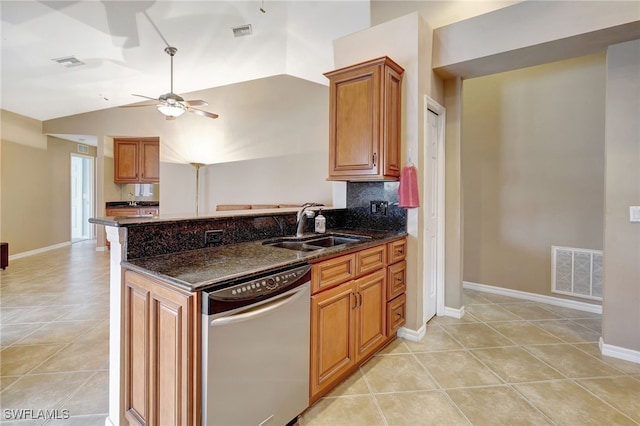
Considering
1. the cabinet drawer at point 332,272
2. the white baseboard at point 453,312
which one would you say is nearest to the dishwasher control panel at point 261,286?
the cabinet drawer at point 332,272

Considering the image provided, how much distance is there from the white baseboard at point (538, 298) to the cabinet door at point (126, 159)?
24.5ft

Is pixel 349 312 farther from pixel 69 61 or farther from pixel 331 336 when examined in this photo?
pixel 69 61

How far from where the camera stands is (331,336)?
6.14 feet

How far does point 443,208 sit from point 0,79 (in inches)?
240

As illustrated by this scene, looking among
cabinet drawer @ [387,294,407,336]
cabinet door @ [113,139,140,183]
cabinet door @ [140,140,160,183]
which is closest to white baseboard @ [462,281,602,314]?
cabinet drawer @ [387,294,407,336]

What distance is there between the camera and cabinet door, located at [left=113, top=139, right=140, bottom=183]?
7.27 m

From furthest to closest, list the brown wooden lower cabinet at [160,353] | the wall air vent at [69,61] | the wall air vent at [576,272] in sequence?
the wall air vent at [69,61] → the wall air vent at [576,272] → the brown wooden lower cabinet at [160,353]

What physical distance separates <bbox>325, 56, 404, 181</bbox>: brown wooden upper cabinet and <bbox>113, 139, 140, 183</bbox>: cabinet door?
6421 mm

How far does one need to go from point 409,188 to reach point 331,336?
4.47ft

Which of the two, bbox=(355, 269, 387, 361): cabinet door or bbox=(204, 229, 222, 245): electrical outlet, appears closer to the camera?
bbox=(204, 229, 222, 245): electrical outlet

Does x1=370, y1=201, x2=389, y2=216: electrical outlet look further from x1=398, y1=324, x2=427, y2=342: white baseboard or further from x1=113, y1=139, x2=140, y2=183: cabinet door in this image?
x1=113, y1=139, x2=140, y2=183: cabinet door

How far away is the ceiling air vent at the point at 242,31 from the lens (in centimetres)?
371

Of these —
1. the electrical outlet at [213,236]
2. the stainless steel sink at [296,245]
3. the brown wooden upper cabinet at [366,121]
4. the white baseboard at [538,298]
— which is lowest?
the white baseboard at [538,298]

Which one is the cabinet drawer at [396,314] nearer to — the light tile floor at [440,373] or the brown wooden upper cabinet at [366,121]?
the light tile floor at [440,373]
